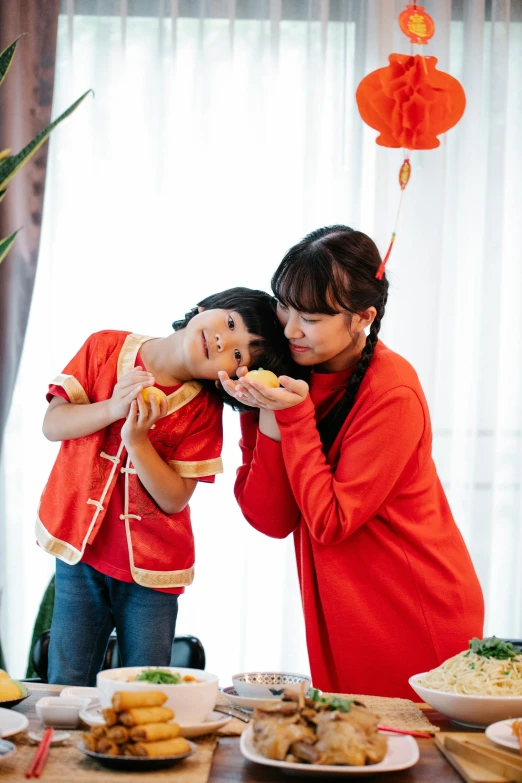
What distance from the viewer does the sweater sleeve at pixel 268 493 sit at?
1.80 metres

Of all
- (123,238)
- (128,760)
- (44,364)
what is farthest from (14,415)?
(128,760)

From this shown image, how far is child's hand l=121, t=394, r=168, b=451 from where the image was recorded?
5.64ft

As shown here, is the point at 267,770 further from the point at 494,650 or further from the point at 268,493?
the point at 268,493

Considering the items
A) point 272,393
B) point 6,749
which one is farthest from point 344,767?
point 272,393

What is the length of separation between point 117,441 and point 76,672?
523mm

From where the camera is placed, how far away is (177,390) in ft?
6.35

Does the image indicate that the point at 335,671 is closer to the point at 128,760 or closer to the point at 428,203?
the point at 128,760

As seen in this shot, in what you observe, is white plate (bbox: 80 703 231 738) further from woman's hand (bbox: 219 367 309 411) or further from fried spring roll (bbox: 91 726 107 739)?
woman's hand (bbox: 219 367 309 411)

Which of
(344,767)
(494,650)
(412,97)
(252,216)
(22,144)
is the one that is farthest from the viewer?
(252,216)

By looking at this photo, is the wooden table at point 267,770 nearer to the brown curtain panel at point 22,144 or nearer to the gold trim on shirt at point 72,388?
the gold trim on shirt at point 72,388

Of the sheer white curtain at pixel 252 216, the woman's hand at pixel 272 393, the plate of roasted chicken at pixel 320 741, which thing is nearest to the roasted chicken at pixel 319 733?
the plate of roasted chicken at pixel 320 741

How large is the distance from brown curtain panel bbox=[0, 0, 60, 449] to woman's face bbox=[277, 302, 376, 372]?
179 centimetres

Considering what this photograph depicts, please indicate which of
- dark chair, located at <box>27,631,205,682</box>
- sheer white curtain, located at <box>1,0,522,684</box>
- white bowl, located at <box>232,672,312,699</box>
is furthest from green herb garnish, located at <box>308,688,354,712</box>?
sheer white curtain, located at <box>1,0,522,684</box>

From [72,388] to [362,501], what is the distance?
71 centimetres
